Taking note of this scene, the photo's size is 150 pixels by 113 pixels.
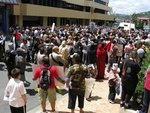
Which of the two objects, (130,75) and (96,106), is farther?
(96,106)

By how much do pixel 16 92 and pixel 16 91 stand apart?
24mm

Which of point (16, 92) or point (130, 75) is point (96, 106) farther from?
point (16, 92)

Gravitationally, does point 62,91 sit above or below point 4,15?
below

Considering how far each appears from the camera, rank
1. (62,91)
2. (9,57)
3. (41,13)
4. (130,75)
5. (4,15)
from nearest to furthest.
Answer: (130,75), (9,57), (62,91), (4,15), (41,13)

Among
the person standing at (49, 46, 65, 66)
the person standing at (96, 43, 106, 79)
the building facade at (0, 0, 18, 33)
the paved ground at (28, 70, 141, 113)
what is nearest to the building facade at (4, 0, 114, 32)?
the building facade at (0, 0, 18, 33)

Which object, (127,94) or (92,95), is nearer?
(127,94)

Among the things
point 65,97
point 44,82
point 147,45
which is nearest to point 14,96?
point 44,82

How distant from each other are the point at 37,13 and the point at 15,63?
30.9m

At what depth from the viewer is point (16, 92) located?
5.39 m

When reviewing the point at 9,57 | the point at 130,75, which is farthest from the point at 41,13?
the point at 130,75

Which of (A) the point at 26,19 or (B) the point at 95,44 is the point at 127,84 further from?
(A) the point at 26,19

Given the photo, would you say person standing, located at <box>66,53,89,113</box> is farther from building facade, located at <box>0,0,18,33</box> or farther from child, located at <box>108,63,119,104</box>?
building facade, located at <box>0,0,18,33</box>

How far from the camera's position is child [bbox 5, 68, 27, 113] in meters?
5.37

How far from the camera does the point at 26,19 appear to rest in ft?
130
